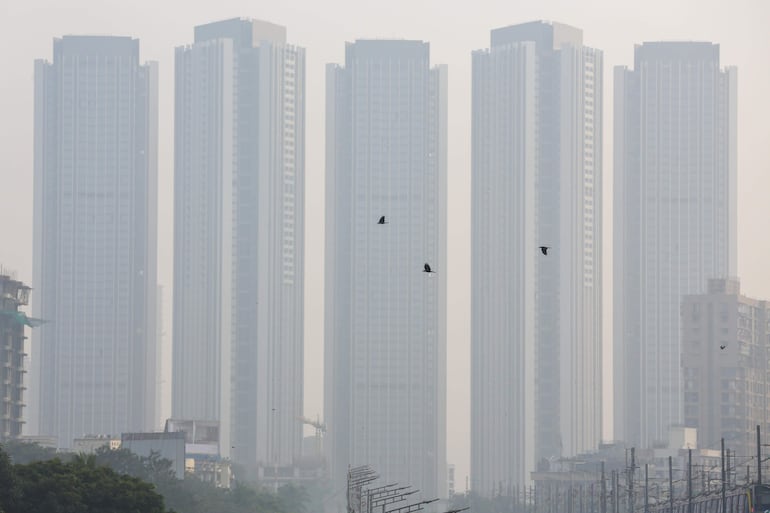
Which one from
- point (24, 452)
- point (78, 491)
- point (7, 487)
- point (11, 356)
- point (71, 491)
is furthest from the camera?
point (11, 356)

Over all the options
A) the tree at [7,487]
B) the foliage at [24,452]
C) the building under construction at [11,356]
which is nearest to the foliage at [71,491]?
the tree at [7,487]

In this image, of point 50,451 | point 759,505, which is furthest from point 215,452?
point 759,505

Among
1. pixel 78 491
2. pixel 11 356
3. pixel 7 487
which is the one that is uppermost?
pixel 11 356

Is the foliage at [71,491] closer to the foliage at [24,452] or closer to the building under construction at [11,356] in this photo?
the foliage at [24,452]

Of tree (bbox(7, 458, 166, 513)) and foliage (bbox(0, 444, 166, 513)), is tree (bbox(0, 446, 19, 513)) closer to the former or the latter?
foliage (bbox(0, 444, 166, 513))

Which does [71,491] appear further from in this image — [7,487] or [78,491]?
[7,487]

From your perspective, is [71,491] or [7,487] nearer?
[7,487]

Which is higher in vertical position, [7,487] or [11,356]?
[11,356]

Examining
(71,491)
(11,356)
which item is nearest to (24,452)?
(11,356)

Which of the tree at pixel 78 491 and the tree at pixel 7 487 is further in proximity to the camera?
the tree at pixel 78 491
